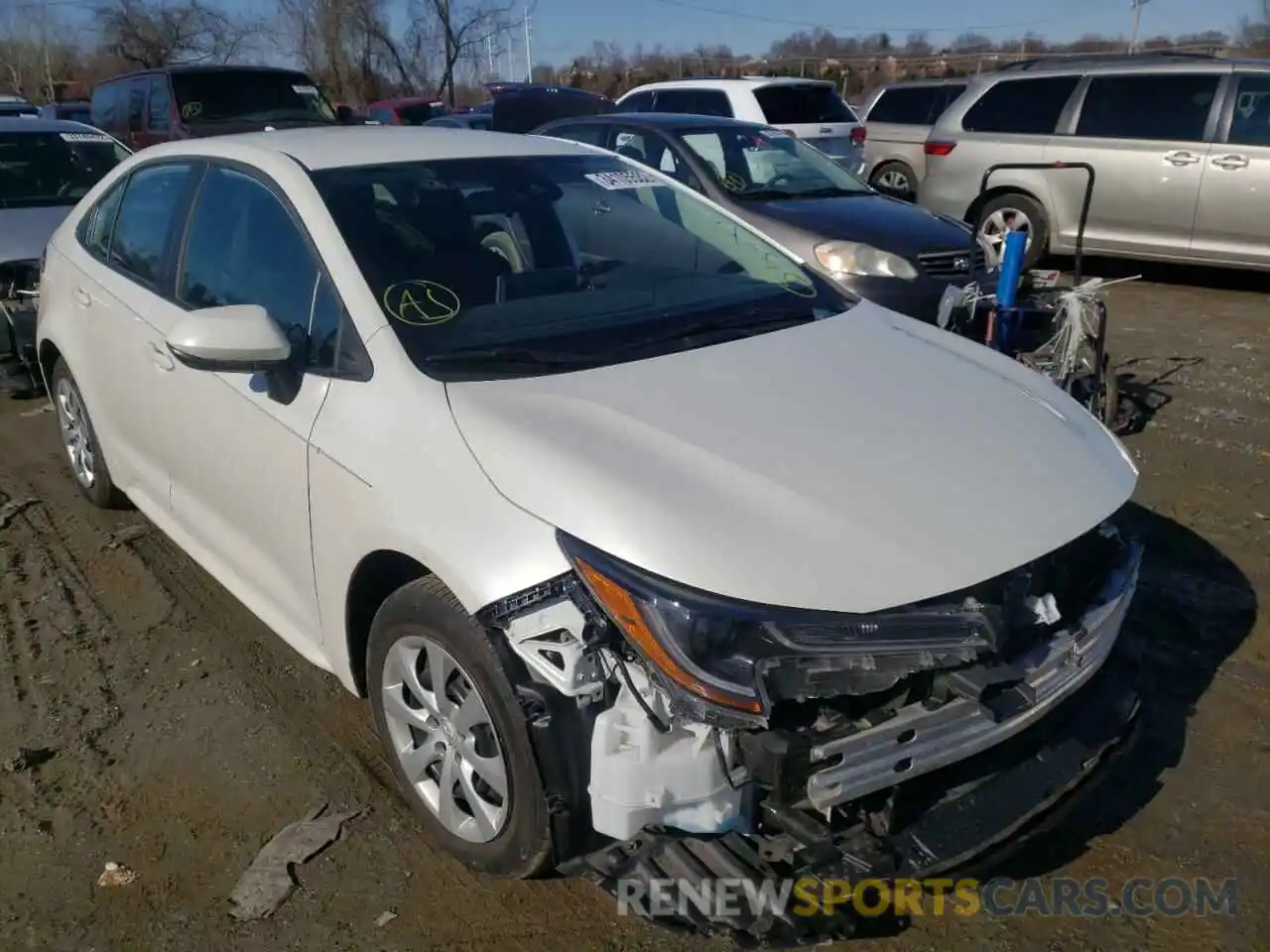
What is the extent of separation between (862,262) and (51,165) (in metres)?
5.84

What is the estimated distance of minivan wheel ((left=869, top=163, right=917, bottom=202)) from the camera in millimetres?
12305

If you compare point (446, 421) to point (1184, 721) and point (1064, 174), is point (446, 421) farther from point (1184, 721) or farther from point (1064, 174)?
point (1064, 174)

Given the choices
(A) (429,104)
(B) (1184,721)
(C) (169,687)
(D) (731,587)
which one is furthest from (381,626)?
(A) (429,104)

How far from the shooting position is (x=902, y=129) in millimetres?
12398

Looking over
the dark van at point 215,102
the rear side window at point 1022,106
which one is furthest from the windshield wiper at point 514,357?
the dark van at point 215,102

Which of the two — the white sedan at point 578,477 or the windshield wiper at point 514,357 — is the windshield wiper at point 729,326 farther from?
the windshield wiper at point 514,357

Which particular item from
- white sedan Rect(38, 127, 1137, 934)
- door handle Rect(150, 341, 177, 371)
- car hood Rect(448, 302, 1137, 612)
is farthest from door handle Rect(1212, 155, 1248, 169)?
door handle Rect(150, 341, 177, 371)

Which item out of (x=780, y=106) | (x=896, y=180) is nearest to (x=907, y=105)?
(x=896, y=180)

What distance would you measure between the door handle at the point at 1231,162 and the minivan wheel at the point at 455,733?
846cm

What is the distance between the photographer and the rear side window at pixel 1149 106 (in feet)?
29.2

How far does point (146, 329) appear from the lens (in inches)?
145

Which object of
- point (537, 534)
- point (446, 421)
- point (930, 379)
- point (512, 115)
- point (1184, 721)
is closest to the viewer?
point (537, 534)

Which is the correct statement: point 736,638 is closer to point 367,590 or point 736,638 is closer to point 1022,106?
point 367,590

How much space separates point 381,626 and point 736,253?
1.79 m
